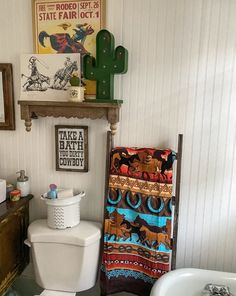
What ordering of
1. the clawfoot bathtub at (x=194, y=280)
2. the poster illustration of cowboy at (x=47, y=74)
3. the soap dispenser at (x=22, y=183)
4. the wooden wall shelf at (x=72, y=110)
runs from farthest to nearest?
1. the soap dispenser at (x=22, y=183)
2. the poster illustration of cowboy at (x=47, y=74)
3. the wooden wall shelf at (x=72, y=110)
4. the clawfoot bathtub at (x=194, y=280)

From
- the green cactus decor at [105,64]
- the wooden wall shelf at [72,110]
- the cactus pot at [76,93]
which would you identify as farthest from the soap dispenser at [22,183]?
the green cactus decor at [105,64]

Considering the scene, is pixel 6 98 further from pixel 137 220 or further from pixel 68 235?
pixel 137 220

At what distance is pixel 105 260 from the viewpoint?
1.77 m

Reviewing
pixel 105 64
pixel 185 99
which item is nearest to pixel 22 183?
pixel 105 64

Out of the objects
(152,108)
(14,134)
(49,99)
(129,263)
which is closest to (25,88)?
(49,99)

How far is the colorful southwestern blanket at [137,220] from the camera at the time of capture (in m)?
1.66

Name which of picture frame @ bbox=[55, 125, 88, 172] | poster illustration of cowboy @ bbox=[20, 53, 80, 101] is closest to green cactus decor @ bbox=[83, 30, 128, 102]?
poster illustration of cowboy @ bbox=[20, 53, 80, 101]

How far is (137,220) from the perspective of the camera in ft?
5.59

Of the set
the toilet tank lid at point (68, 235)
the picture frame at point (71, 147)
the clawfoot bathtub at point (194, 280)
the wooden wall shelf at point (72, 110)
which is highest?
the wooden wall shelf at point (72, 110)

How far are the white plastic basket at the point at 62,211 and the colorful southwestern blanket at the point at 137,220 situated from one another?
20 centimetres

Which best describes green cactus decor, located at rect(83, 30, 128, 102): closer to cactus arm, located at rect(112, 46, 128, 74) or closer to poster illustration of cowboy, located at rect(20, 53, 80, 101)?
cactus arm, located at rect(112, 46, 128, 74)

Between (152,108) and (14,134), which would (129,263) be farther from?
(14,134)

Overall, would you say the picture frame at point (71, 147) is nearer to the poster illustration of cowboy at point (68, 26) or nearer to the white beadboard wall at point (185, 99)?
the white beadboard wall at point (185, 99)

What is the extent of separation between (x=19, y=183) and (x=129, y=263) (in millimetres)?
866
